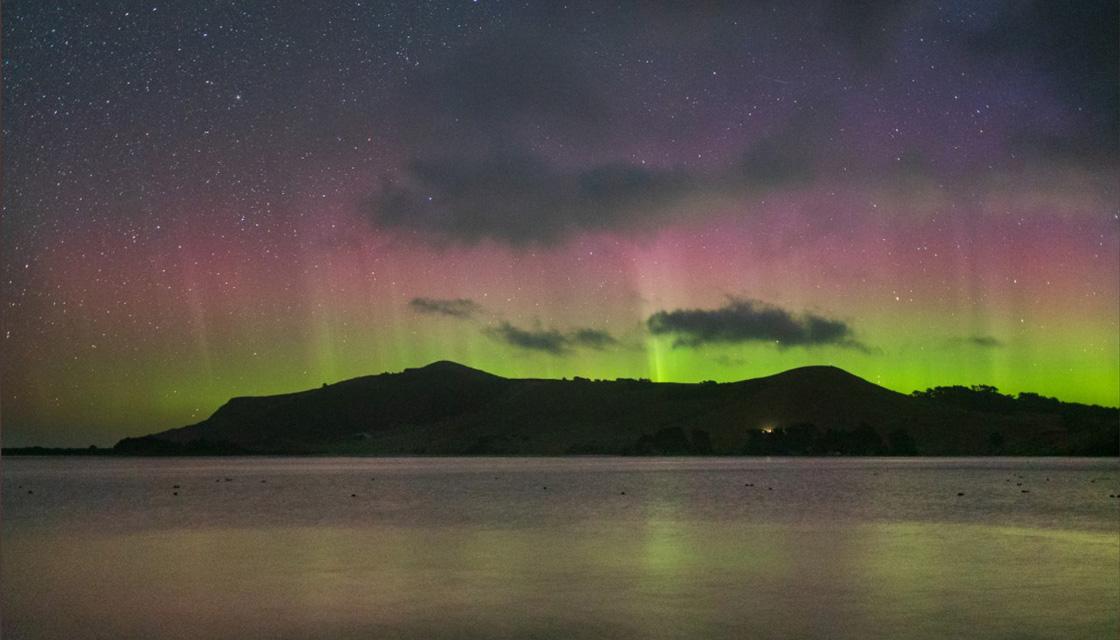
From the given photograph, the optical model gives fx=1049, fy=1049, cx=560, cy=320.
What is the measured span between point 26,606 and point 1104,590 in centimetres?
2574

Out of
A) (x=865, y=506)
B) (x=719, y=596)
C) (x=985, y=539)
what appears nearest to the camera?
(x=719, y=596)

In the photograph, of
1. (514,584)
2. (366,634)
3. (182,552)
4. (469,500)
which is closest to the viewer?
(366,634)

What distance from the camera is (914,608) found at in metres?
23.0

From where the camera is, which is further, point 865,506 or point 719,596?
point 865,506

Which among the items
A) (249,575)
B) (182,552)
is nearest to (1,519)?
(182,552)

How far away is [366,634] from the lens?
64.9ft

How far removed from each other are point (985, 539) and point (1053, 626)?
22.3 m

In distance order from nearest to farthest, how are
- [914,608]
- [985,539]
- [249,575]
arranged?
[914,608], [249,575], [985,539]

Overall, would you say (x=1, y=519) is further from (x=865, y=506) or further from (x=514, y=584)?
(x=865, y=506)

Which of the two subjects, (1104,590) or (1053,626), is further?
(1104,590)

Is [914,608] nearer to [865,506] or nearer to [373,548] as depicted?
[373,548]

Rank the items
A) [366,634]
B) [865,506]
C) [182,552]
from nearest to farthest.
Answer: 1. [366,634]
2. [182,552]
3. [865,506]

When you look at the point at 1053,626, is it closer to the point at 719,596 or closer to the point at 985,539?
the point at 719,596

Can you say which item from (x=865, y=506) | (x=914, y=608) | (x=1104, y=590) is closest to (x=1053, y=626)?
(x=914, y=608)
